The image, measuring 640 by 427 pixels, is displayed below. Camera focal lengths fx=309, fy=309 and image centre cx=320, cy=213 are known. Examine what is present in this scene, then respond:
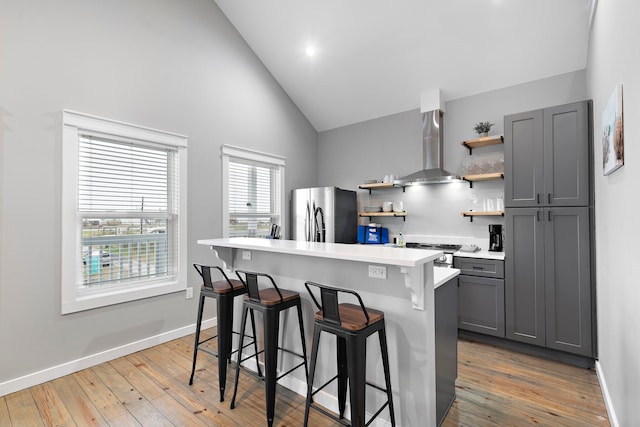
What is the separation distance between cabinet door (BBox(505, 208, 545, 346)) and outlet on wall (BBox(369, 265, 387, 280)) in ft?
6.67

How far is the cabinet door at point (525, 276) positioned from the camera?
3.05 m

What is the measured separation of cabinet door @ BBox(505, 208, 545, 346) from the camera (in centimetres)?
305

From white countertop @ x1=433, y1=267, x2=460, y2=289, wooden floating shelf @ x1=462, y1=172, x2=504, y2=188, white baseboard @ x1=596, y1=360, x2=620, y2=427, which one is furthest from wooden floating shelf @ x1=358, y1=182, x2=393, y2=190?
white baseboard @ x1=596, y1=360, x2=620, y2=427

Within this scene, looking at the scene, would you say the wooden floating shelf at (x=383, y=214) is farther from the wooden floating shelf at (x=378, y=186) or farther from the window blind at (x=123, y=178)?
the window blind at (x=123, y=178)

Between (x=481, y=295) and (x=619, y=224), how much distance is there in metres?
1.75

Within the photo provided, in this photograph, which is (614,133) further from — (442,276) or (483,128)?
(483,128)

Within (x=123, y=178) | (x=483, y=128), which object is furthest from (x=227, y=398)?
(x=483, y=128)

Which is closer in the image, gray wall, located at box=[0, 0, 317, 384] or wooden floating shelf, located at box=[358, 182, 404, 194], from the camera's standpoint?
gray wall, located at box=[0, 0, 317, 384]

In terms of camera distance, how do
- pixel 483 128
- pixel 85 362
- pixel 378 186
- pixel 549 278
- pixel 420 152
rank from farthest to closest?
1. pixel 378 186
2. pixel 420 152
3. pixel 483 128
4. pixel 549 278
5. pixel 85 362

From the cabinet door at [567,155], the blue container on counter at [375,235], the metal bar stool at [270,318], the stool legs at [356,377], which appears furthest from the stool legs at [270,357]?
the blue container on counter at [375,235]

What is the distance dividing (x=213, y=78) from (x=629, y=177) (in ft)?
13.8

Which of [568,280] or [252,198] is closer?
[568,280]

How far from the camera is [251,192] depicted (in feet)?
15.2

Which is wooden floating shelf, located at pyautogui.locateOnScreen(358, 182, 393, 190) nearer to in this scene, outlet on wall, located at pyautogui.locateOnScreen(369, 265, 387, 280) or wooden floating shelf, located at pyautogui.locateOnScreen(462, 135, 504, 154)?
wooden floating shelf, located at pyautogui.locateOnScreen(462, 135, 504, 154)
